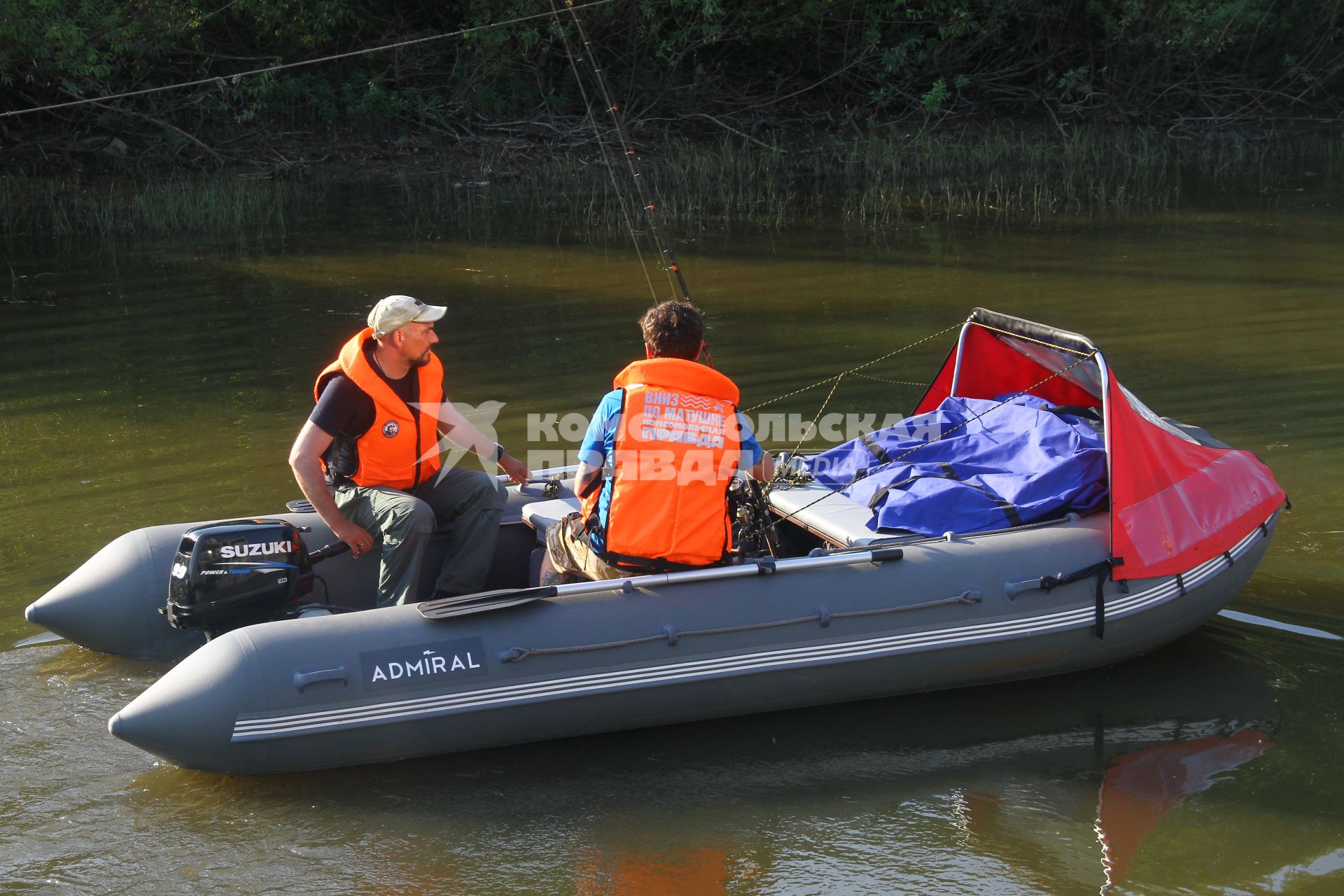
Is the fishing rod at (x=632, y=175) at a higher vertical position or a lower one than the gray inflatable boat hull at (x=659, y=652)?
higher

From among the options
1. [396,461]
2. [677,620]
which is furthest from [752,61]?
[677,620]

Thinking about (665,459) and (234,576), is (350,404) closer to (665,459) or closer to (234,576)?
(234,576)

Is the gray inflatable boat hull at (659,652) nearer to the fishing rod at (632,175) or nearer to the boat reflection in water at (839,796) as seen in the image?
the boat reflection in water at (839,796)

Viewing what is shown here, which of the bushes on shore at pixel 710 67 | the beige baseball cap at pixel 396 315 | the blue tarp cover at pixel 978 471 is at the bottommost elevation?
the blue tarp cover at pixel 978 471

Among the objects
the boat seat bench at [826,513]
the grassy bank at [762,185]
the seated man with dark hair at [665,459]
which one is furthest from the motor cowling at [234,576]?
the grassy bank at [762,185]

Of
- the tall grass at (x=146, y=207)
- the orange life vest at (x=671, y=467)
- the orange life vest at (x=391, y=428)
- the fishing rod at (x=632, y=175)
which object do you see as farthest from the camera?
the tall grass at (x=146, y=207)

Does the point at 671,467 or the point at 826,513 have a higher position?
the point at 671,467

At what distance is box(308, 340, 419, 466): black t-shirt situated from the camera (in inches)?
161

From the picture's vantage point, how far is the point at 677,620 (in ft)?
13.0

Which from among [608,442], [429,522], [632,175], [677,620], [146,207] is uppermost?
[632,175]

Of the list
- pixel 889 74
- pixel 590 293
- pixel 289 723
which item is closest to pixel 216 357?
pixel 590 293

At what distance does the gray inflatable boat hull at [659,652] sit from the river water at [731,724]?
14 centimetres

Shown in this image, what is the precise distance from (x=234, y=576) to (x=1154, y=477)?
284 cm

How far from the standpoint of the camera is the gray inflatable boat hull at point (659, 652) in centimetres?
370
